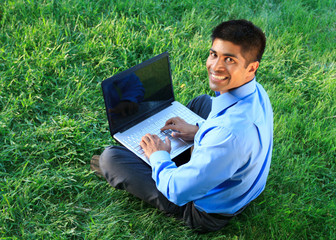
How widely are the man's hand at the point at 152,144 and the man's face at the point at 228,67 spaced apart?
557 mm

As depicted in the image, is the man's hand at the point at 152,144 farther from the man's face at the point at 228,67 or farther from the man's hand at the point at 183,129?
the man's face at the point at 228,67

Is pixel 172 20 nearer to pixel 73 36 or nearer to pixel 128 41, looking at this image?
pixel 128 41

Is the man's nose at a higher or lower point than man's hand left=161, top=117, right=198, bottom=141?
higher

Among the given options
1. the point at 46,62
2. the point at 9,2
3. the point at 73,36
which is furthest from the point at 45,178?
the point at 9,2

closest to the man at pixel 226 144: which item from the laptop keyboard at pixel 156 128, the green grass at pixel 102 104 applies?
the laptop keyboard at pixel 156 128

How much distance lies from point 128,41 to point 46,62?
896 millimetres

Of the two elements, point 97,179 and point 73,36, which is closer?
point 97,179

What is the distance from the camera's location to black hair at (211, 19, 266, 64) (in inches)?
85.9

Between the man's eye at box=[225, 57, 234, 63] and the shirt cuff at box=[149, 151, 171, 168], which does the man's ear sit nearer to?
the man's eye at box=[225, 57, 234, 63]

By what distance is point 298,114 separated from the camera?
12.8ft

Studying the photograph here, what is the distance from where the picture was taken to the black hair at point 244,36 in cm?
218

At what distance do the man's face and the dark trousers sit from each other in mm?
837

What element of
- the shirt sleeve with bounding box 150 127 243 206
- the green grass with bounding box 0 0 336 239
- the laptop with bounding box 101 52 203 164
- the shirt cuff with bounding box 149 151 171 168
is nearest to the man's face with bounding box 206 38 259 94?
the shirt sleeve with bounding box 150 127 243 206

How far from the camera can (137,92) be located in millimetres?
2891
